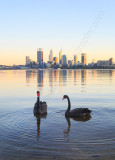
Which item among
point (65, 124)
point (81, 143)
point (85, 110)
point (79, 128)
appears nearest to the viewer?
point (81, 143)

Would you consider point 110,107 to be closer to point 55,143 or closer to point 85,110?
point 85,110

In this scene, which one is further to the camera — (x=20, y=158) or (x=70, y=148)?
(x=70, y=148)

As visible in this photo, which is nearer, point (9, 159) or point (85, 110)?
point (9, 159)

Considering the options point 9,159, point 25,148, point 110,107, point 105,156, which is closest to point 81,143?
point 105,156

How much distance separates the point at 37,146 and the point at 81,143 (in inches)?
70.0

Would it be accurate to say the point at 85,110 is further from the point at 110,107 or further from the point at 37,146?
the point at 37,146

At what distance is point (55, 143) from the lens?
899cm

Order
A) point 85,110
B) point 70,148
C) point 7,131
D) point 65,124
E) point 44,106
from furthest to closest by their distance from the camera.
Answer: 1. point 44,106
2. point 85,110
3. point 65,124
4. point 7,131
5. point 70,148

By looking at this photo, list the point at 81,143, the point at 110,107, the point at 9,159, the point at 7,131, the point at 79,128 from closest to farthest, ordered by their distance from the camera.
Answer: the point at 9,159 → the point at 81,143 → the point at 7,131 → the point at 79,128 → the point at 110,107

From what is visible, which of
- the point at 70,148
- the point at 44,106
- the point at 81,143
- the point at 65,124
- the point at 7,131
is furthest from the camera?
the point at 44,106

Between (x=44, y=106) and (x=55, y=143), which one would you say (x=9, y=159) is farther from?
(x=44, y=106)

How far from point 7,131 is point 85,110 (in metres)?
5.16

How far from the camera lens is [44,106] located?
15.2m

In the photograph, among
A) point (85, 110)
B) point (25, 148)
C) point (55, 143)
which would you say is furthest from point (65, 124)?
point (25, 148)
